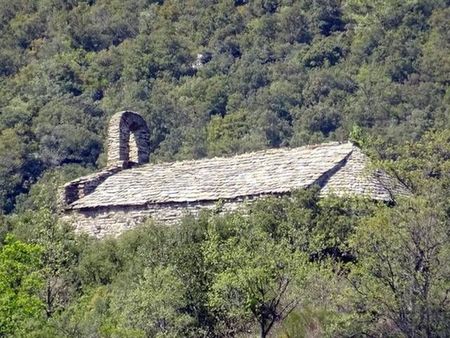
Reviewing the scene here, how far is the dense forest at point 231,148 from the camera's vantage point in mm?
23656

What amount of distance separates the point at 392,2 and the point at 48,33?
832 inches

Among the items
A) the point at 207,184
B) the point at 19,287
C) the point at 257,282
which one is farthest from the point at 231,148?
the point at 257,282

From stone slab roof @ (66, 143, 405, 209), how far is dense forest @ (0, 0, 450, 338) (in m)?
0.83

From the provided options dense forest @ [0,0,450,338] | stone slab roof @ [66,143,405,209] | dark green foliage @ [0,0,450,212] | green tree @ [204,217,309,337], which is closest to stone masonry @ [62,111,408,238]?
stone slab roof @ [66,143,405,209]

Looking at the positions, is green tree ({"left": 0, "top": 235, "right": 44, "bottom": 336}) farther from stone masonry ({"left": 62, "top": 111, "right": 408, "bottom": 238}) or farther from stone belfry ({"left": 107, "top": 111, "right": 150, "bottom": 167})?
stone belfry ({"left": 107, "top": 111, "right": 150, "bottom": 167})

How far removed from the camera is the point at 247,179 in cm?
2961

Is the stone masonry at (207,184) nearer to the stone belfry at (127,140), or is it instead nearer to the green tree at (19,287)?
the stone belfry at (127,140)

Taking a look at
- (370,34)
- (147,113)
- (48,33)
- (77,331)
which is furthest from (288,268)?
(48,33)

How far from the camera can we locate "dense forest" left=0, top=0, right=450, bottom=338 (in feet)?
77.6

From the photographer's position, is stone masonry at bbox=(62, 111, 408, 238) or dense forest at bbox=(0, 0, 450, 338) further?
stone masonry at bbox=(62, 111, 408, 238)

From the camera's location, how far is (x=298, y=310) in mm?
24453

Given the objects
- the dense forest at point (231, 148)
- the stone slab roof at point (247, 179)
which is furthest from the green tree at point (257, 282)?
the stone slab roof at point (247, 179)

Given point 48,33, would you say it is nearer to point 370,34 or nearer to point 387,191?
point 370,34

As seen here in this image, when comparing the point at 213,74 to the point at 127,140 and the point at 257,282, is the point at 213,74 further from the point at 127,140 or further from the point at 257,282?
the point at 257,282
